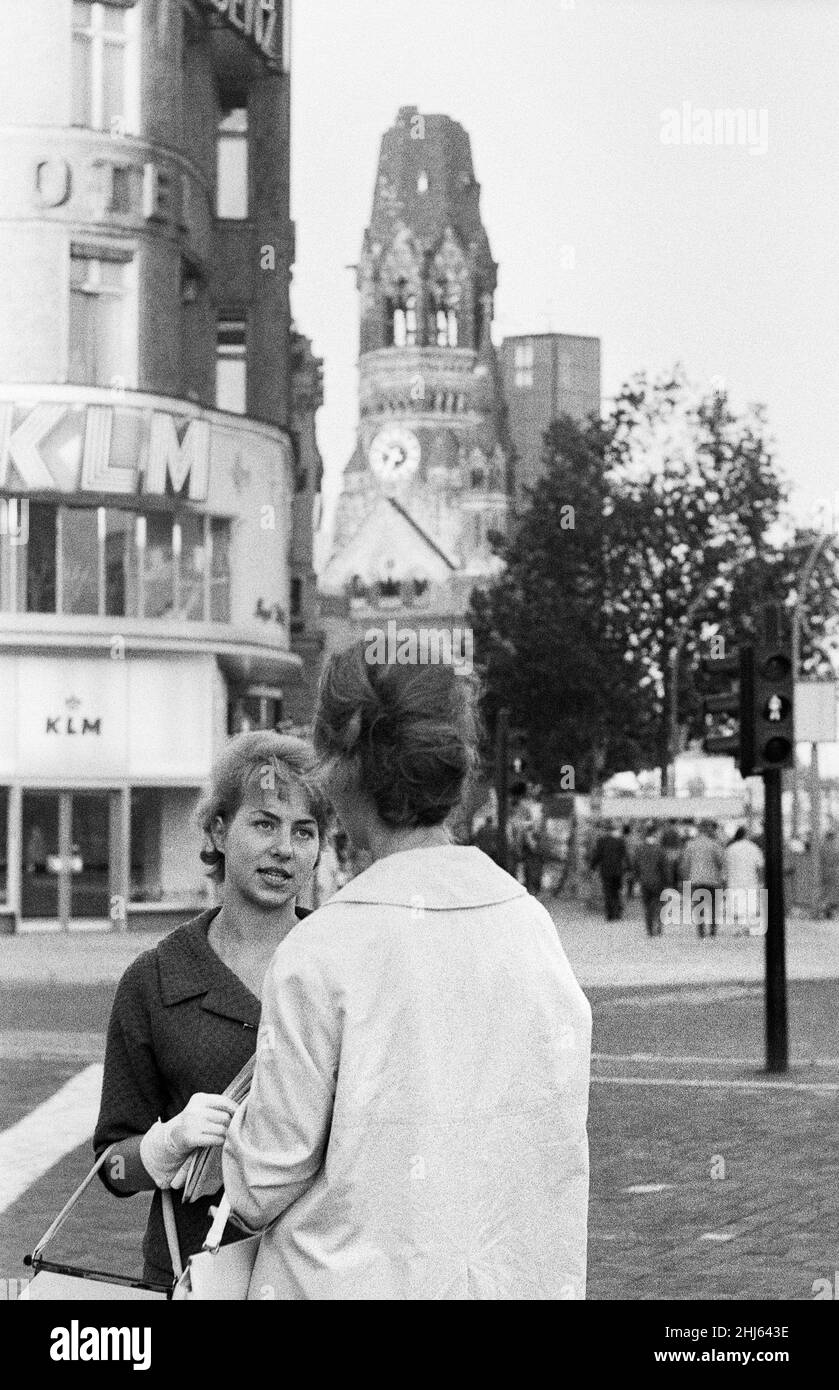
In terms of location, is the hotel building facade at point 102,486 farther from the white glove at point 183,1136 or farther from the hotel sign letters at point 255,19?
the white glove at point 183,1136

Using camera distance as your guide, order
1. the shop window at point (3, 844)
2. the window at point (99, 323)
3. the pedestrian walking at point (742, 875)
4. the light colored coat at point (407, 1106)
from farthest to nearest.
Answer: the window at point (99, 323), the shop window at point (3, 844), the pedestrian walking at point (742, 875), the light colored coat at point (407, 1106)

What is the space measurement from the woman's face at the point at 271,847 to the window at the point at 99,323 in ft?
100

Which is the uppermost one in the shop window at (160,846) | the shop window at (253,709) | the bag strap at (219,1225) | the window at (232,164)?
the window at (232,164)

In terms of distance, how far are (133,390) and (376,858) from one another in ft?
104

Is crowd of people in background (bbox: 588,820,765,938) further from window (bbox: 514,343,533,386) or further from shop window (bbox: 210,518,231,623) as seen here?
window (bbox: 514,343,533,386)

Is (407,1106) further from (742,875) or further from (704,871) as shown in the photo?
(704,871)

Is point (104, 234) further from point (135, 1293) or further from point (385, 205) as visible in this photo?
point (385, 205)

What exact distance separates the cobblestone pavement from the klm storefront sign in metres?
11.7

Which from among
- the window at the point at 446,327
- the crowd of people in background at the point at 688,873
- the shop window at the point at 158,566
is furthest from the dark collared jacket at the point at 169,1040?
the window at the point at 446,327

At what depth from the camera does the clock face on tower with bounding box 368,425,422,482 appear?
512 ft

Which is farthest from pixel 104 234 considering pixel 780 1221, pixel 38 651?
pixel 780 1221

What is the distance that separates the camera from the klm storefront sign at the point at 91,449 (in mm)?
33594

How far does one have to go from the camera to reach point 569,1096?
306 centimetres

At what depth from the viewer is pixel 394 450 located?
156750 mm
